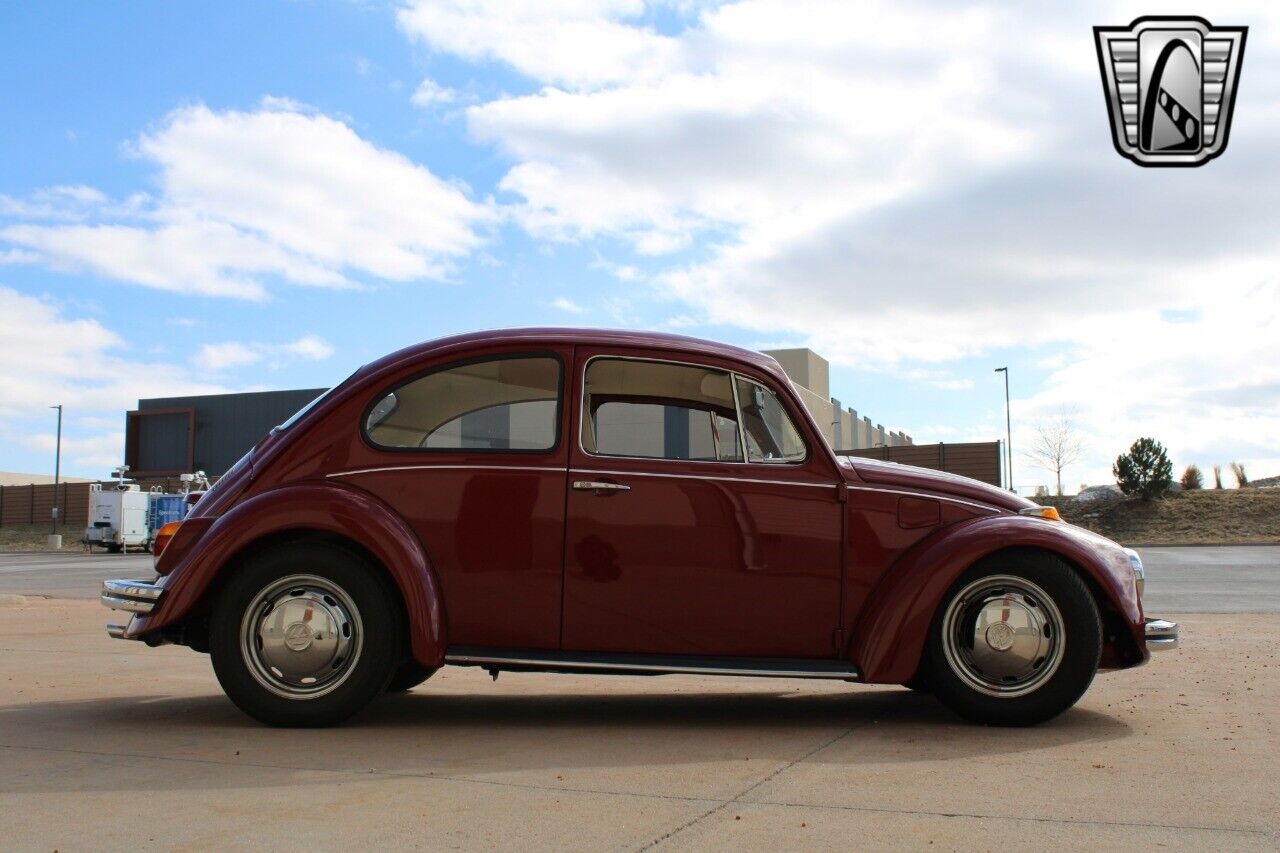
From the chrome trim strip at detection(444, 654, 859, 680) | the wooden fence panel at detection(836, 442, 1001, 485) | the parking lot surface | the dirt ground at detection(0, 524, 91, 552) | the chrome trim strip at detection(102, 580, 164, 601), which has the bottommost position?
the dirt ground at detection(0, 524, 91, 552)

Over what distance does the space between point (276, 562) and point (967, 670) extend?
293cm

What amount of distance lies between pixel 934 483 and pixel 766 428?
78cm

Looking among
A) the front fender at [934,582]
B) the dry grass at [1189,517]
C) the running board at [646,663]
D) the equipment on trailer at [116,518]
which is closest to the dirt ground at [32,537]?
the equipment on trailer at [116,518]

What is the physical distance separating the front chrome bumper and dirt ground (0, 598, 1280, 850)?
0.49 metres

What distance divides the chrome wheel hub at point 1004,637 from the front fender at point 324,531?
7.12 feet

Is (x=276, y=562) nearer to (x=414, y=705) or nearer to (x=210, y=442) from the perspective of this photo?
→ (x=414, y=705)

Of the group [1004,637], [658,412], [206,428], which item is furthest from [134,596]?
[206,428]

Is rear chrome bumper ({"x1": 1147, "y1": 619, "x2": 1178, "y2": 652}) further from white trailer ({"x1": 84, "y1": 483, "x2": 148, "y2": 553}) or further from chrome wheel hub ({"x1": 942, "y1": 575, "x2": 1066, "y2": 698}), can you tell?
white trailer ({"x1": 84, "y1": 483, "x2": 148, "y2": 553})

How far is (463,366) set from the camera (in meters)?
5.35

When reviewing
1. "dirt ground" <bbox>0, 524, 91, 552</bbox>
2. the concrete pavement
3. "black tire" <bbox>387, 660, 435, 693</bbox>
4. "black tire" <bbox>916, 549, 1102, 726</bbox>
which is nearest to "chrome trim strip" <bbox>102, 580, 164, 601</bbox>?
"black tire" <bbox>387, 660, 435, 693</bbox>

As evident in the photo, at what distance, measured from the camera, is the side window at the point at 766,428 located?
5.20 meters

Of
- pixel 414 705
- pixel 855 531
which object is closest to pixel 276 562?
pixel 414 705

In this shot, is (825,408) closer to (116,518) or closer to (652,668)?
(652,668)

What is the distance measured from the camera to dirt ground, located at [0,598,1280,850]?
324cm
